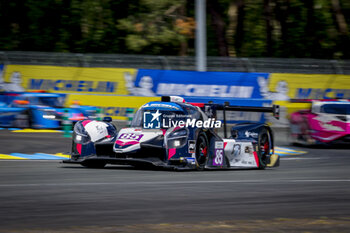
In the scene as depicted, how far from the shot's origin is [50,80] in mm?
26953

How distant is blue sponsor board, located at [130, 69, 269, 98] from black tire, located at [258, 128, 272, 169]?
1007 cm

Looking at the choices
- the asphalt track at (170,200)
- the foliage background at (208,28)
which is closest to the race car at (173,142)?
the asphalt track at (170,200)


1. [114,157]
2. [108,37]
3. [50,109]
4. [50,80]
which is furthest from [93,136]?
[108,37]

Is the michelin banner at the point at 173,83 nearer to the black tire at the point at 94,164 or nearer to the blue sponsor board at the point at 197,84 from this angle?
the blue sponsor board at the point at 197,84

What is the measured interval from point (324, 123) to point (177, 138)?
8630 millimetres

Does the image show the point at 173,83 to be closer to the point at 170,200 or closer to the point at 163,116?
the point at 163,116

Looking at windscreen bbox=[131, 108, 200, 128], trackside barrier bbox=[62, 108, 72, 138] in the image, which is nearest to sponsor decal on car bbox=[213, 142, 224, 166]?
windscreen bbox=[131, 108, 200, 128]

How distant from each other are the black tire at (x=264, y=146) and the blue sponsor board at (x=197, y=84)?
10072mm

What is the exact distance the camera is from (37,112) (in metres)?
23.0

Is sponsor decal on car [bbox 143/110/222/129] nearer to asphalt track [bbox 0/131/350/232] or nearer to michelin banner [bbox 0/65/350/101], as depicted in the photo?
asphalt track [bbox 0/131/350/232]

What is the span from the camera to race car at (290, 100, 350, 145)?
1955 centimetres

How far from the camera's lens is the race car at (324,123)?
19547 millimetres

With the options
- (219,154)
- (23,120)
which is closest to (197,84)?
(23,120)

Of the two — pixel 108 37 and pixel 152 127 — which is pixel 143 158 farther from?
pixel 108 37
